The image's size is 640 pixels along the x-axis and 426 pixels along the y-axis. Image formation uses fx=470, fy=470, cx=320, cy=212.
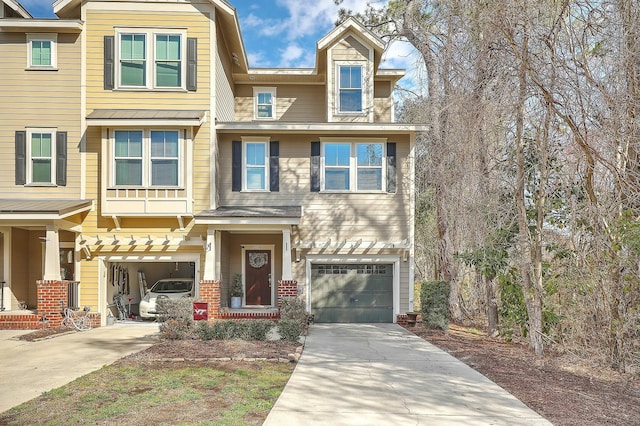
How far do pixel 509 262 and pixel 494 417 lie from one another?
21.8 ft

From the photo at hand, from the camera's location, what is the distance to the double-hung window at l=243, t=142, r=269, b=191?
1498 centimetres

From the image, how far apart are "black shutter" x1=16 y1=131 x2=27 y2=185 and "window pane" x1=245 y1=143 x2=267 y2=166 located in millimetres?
6476

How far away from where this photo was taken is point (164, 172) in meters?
13.9

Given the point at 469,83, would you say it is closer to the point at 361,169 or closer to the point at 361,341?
the point at 361,169

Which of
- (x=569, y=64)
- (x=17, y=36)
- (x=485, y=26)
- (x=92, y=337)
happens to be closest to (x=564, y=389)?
(x=569, y=64)

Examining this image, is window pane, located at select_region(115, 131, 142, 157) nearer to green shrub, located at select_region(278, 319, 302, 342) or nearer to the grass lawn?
green shrub, located at select_region(278, 319, 302, 342)

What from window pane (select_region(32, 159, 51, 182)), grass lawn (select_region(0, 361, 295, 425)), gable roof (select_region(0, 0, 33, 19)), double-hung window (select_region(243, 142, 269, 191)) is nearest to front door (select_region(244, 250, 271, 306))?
double-hung window (select_region(243, 142, 269, 191))

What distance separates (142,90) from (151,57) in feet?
3.35

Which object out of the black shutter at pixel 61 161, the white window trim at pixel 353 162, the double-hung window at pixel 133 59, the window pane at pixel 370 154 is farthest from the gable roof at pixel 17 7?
the window pane at pixel 370 154

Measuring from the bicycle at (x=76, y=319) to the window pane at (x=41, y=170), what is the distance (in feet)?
13.1

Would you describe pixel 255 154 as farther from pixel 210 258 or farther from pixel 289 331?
pixel 289 331

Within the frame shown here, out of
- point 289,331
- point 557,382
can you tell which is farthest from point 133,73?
point 557,382

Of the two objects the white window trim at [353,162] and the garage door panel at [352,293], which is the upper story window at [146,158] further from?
the garage door panel at [352,293]

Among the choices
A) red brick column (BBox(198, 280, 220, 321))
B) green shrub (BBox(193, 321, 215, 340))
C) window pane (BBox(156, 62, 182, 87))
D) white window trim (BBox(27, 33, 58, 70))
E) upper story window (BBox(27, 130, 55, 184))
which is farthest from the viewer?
window pane (BBox(156, 62, 182, 87))
